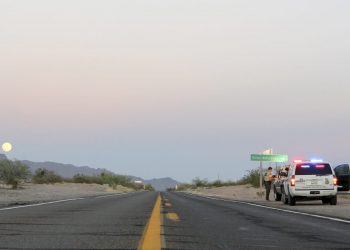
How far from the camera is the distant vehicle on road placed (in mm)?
30328

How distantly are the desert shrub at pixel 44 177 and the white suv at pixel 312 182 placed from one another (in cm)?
5678

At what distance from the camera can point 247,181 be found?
237 feet

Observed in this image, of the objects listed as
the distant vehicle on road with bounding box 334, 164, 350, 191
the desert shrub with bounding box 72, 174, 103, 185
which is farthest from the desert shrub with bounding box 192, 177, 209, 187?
the distant vehicle on road with bounding box 334, 164, 350, 191

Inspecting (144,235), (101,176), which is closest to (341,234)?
(144,235)

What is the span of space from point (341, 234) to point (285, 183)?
16.4 metres

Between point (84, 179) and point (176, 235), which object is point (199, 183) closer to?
point (84, 179)

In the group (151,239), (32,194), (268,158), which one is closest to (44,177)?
(268,158)

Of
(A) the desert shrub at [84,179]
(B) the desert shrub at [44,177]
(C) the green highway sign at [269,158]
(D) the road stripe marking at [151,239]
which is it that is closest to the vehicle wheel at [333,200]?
(D) the road stripe marking at [151,239]

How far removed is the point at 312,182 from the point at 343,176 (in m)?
6.88

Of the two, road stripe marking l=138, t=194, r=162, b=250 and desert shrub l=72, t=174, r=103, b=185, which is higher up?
desert shrub l=72, t=174, r=103, b=185

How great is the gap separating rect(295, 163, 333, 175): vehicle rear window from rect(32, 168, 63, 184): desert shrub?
56.8m

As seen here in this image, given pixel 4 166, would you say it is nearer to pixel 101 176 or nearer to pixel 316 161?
pixel 316 161

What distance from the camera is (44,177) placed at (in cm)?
7894

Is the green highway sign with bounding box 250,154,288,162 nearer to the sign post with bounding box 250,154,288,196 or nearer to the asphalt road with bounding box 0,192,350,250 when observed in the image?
the sign post with bounding box 250,154,288,196
